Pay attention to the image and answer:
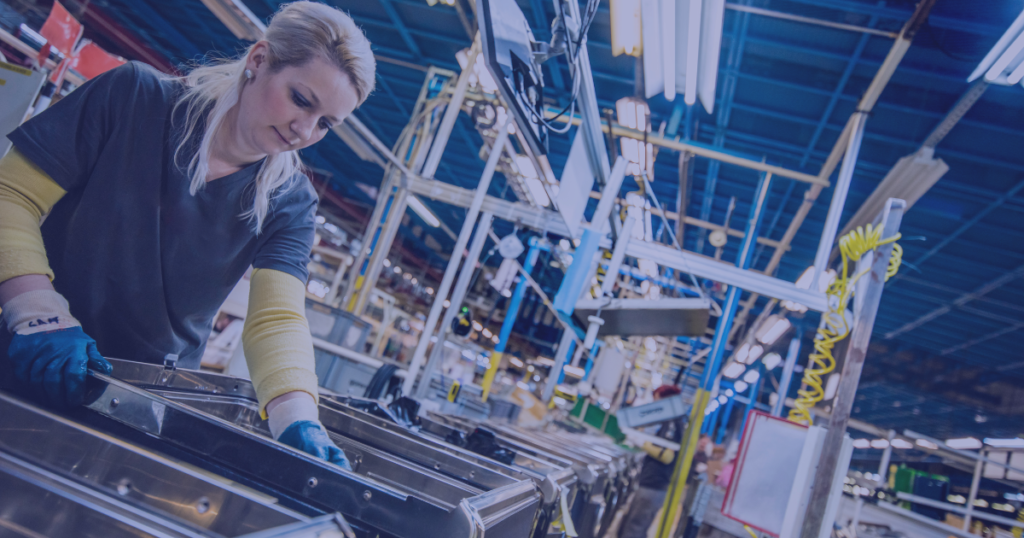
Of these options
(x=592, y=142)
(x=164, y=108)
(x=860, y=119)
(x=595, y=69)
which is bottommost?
(x=164, y=108)

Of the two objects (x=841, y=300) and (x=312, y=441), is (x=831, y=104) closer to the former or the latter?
(x=841, y=300)

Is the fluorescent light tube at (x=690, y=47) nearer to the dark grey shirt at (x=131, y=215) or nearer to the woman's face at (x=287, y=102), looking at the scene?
the woman's face at (x=287, y=102)

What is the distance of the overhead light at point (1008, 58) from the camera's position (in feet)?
9.37

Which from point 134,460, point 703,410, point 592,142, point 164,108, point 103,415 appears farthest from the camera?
point 703,410

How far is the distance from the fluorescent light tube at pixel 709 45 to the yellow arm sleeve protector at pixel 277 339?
8.16ft

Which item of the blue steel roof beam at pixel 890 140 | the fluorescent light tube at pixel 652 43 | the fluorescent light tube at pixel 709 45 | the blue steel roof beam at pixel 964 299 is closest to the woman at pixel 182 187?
the fluorescent light tube at pixel 652 43

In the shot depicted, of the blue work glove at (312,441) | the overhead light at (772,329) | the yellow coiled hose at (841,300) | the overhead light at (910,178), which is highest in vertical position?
the overhead light at (910,178)

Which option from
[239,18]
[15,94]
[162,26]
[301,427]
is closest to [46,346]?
[301,427]

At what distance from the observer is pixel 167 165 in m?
1.18

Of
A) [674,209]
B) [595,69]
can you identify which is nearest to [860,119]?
[595,69]

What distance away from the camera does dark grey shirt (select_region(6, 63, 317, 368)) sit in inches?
42.5

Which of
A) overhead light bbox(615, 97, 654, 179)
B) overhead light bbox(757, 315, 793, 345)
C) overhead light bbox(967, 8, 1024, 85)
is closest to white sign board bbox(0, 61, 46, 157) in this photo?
overhead light bbox(615, 97, 654, 179)

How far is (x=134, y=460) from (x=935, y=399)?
17688mm

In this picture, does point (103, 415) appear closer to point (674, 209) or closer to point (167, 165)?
point (167, 165)
